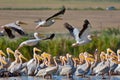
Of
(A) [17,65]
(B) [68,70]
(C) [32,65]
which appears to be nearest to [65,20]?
(C) [32,65]

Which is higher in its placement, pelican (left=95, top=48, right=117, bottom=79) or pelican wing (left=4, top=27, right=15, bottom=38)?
pelican wing (left=4, top=27, right=15, bottom=38)

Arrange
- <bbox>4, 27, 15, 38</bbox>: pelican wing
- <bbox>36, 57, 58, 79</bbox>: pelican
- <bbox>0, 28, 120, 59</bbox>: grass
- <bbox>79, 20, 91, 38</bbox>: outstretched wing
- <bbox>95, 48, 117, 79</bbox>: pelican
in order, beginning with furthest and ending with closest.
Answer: <bbox>0, 28, 120, 59</bbox>: grass < <bbox>4, 27, 15, 38</bbox>: pelican wing < <bbox>79, 20, 91, 38</bbox>: outstretched wing < <bbox>95, 48, 117, 79</bbox>: pelican < <bbox>36, 57, 58, 79</bbox>: pelican

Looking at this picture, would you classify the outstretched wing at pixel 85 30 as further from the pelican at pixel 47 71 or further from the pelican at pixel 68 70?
the pelican at pixel 47 71

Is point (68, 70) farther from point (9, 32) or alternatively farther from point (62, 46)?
point (62, 46)

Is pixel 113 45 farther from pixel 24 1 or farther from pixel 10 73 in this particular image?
pixel 24 1

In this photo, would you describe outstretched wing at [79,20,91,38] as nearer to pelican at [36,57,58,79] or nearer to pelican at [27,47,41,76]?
pelican at [36,57,58,79]

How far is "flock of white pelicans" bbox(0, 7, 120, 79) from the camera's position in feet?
71.1

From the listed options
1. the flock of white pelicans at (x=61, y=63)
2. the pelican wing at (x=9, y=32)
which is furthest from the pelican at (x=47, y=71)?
the pelican wing at (x=9, y=32)

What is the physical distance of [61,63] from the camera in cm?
2336

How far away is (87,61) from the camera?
72.8ft

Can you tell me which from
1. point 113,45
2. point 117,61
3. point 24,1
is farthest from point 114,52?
point 24,1

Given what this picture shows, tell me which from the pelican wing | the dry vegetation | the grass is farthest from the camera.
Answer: the dry vegetation

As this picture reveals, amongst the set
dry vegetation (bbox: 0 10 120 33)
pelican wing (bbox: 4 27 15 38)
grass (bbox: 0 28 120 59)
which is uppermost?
pelican wing (bbox: 4 27 15 38)

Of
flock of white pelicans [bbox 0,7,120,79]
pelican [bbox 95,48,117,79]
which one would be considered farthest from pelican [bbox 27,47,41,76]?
A: pelican [bbox 95,48,117,79]
